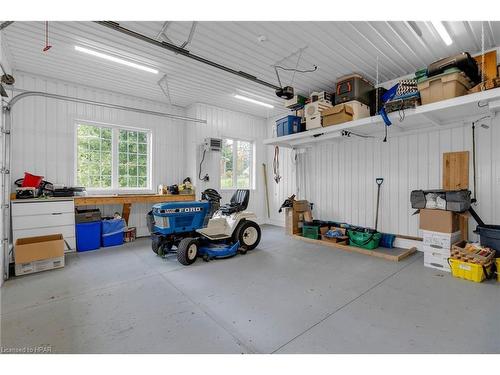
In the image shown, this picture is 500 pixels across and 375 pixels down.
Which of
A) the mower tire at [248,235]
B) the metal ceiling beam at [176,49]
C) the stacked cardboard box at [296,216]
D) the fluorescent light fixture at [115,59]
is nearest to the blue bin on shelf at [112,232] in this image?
the mower tire at [248,235]

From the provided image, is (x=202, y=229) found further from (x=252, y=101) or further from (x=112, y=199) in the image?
(x=252, y=101)

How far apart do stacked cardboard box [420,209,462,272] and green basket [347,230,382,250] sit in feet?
2.96

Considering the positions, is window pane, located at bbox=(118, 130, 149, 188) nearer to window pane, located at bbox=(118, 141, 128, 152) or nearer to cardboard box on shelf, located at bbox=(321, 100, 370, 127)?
window pane, located at bbox=(118, 141, 128, 152)

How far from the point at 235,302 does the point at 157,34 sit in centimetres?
369

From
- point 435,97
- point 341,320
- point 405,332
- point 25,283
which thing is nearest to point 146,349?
point 341,320

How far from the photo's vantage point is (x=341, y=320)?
2.28m

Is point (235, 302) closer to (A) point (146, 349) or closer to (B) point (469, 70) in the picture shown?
(A) point (146, 349)

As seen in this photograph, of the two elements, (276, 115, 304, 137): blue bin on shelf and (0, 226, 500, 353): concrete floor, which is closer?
(0, 226, 500, 353): concrete floor

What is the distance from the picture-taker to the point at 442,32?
332cm

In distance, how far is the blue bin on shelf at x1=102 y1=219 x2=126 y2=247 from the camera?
4.90 meters

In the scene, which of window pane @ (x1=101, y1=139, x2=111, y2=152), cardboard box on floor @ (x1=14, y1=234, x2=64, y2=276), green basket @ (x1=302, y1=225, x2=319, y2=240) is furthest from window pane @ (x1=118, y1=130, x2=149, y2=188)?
green basket @ (x1=302, y1=225, x2=319, y2=240)

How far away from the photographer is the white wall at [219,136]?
20.7 feet

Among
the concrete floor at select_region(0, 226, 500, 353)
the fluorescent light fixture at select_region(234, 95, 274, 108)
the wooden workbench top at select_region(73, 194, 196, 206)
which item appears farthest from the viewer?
the fluorescent light fixture at select_region(234, 95, 274, 108)

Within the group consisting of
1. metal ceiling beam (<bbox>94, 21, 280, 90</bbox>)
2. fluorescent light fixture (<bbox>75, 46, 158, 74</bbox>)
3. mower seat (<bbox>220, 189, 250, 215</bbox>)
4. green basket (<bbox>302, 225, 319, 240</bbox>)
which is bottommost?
green basket (<bbox>302, 225, 319, 240</bbox>)
